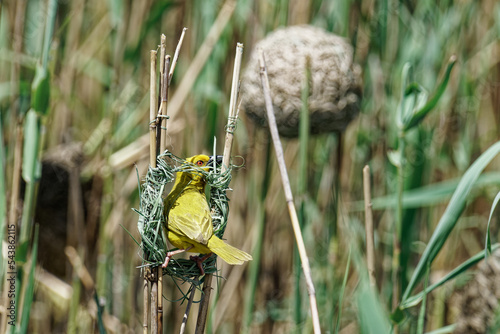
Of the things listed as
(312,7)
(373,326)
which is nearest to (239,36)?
(312,7)

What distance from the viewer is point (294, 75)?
1651 millimetres

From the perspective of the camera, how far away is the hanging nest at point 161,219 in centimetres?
99

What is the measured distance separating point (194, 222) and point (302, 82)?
777 millimetres

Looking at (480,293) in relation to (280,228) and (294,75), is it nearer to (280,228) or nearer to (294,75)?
(280,228)

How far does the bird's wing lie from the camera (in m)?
0.95

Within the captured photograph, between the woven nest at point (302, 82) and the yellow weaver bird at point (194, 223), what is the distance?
1.81ft

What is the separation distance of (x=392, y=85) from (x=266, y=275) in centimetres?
86

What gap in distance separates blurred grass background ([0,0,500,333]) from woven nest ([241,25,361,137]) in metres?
0.11

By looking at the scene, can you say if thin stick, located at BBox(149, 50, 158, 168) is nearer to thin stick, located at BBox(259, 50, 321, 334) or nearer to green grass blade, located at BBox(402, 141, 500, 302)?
thin stick, located at BBox(259, 50, 321, 334)

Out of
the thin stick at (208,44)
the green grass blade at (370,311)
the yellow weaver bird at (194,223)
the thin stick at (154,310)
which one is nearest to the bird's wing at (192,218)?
the yellow weaver bird at (194,223)

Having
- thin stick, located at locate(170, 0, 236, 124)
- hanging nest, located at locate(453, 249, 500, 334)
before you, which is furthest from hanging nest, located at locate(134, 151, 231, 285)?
hanging nest, located at locate(453, 249, 500, 334)

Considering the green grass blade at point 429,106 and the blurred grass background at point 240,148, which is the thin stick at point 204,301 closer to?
the green grass blade at point 429,106

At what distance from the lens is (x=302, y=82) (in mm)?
1632

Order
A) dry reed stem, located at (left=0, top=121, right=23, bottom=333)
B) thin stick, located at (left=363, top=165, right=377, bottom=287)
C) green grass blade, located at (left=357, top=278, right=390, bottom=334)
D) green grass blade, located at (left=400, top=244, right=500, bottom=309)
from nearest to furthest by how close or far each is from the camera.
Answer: green grass blade, located at (left=357, top=278, right=390, bottom=334), green grass blade, located at (left=400, top=244, right=500, bottom=309), thin stick, located at (left=363, top=165, right=377, bottom=287), dry reed stem, located at (left=0, top=121, right=23, bottom=333)
